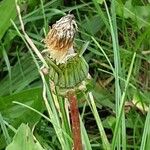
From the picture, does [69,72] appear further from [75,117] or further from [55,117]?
[55,117]

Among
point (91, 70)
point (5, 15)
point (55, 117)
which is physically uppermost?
point (5, 15)

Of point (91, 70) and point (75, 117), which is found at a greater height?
point (75, 117)

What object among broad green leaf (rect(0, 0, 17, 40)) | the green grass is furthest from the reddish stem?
broad green leaf (rect(0, 0, 17, 40))

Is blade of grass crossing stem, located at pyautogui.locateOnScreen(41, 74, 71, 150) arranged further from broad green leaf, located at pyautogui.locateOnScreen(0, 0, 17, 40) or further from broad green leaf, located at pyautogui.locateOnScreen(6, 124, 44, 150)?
broad green leaf, located at pyautogui.locateOnScreen(0, 0, 17, 40)

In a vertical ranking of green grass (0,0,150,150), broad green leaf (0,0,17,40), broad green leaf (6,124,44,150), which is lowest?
green grass (0,0,150,150)

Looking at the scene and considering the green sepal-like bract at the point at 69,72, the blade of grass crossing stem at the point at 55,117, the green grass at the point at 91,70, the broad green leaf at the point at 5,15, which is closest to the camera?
the green sepal-like bract at the point at 69,72

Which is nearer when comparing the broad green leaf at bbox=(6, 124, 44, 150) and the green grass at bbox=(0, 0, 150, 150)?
the broad green leaf at bbox=(6, 124, 44, 150)

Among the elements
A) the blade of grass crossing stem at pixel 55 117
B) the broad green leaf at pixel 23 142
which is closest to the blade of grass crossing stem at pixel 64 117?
the blade of grass crossing stem at pixel 55 117

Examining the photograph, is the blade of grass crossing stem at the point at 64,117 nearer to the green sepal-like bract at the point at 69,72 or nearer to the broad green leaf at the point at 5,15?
the green sepal-like bract at the point at 69,72

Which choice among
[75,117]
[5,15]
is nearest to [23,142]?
[75,117]
